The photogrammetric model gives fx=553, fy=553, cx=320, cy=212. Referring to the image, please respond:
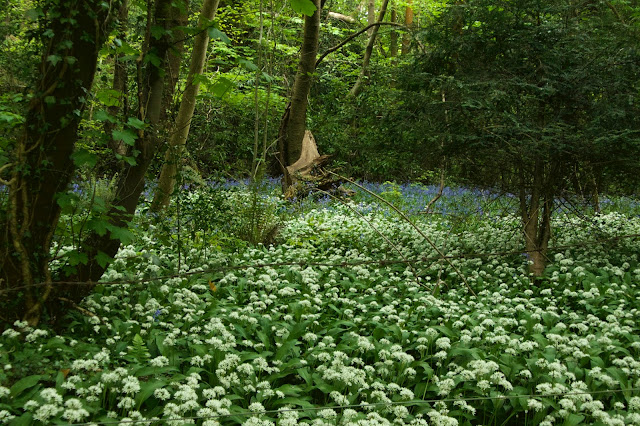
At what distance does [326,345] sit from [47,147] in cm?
230

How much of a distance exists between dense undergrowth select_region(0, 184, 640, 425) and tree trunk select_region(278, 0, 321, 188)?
4.59 meters

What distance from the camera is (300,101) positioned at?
10734mm

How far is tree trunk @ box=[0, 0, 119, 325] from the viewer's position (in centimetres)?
336

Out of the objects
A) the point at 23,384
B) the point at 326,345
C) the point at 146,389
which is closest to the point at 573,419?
the point at 326,345

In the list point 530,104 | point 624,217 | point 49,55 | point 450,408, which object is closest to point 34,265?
point 49,55

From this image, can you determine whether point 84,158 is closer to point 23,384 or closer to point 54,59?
point 54,59

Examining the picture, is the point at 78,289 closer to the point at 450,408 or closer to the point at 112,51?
the point at 112,51

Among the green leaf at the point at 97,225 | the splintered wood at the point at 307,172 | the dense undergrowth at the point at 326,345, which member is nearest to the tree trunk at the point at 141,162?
the dense undergrowth at the point at 326,345

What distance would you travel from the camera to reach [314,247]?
7.16 meters

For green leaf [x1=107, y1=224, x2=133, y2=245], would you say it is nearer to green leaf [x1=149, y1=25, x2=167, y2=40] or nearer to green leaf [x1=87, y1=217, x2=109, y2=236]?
green leaf [x1=87, y1=217, x2=109, y2=236]

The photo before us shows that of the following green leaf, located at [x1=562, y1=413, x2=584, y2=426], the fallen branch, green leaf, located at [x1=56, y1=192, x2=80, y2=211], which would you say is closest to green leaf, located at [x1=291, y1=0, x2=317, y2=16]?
green leaf, located at [x1=56, y1=192, x2=80, y2=211]

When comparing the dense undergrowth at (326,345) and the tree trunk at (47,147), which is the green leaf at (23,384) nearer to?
the dense undergrowth at (326,345)

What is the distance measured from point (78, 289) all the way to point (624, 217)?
28.4ft

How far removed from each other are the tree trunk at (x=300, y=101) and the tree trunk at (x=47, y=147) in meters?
6.94
